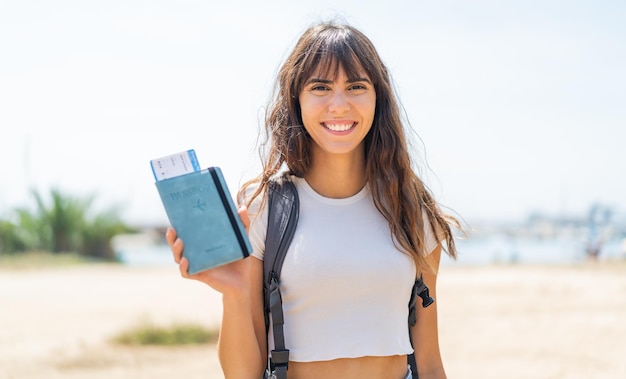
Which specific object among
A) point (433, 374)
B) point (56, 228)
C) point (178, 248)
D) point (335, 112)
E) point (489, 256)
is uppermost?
point (335, 112)

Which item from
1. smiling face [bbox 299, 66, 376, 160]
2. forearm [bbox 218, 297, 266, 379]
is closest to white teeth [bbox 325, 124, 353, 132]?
smiling face [bbox 299, 66, 376, 160]

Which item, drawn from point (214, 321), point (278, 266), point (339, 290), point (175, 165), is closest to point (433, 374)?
point (339, 290)

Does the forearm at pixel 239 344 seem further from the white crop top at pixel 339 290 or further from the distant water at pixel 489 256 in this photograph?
the distant water at pixel 489 256

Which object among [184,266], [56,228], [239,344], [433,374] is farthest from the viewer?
[56,228]

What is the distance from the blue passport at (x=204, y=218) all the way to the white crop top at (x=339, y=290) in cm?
35

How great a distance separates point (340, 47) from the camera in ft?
7.73

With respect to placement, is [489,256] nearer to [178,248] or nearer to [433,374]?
[433,374]

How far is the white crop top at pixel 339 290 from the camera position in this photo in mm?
2273

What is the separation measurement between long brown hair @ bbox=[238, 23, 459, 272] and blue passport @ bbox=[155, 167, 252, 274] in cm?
43

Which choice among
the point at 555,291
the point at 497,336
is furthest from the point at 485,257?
the point at 497,336

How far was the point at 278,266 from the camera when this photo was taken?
2.27 m

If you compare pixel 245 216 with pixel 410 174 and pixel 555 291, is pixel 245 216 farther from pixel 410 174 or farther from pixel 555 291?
pixel 555 291

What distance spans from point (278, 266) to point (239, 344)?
27 cm

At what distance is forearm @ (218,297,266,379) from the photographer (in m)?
2.17
